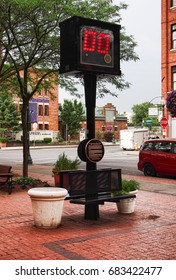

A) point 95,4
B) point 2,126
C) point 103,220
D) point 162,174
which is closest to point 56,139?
point 2,126

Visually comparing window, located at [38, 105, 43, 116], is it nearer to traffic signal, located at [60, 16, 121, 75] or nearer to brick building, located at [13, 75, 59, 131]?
brick building, located at [13, 75, 59, 131]

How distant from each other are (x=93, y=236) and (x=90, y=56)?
Result: 3508 mm

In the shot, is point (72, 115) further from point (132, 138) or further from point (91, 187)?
point (91, 187)

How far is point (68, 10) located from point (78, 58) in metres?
5.19

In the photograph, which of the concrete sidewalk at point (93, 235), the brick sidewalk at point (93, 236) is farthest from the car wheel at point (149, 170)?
the brick sidewalk at point (93, 236)

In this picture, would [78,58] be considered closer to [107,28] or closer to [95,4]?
[107,28]

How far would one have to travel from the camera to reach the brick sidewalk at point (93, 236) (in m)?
5.98

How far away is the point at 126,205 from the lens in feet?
29.8

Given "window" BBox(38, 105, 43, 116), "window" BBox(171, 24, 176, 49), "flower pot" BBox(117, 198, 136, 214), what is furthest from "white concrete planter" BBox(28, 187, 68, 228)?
"window" BBox(38, 105, 43, 116)

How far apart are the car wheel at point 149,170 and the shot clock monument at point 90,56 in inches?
411

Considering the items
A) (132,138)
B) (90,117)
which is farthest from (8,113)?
(90,117)

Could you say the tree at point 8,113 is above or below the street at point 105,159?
above

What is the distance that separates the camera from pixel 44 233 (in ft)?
24.0

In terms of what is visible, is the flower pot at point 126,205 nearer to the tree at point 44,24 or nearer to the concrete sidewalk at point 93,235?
the concrete sidewalk at point 93,235
